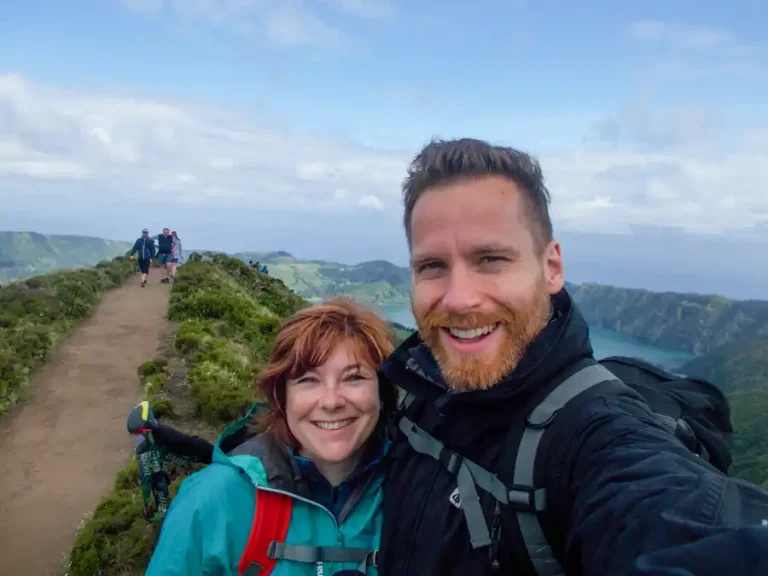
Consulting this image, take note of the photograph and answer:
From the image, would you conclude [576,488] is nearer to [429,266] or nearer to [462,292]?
[462,292]

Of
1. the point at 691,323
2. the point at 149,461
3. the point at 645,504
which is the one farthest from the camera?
the point at 691,323

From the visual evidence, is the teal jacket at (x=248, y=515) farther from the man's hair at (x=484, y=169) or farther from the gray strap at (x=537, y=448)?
the man's hair at (x=484, y=169)

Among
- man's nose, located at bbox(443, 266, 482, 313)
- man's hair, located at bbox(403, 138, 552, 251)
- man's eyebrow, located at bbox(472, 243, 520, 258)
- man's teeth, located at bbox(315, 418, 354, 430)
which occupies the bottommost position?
man's teeth, located at bbox(315, 418, 354, 430)

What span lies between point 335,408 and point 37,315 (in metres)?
16.2

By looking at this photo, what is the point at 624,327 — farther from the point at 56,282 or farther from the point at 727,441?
the point at 727,441

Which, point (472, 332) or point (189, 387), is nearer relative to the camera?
point (472, 332)

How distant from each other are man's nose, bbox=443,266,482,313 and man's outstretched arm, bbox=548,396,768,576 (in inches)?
22.6

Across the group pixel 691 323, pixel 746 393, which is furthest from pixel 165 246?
pixel 691 323

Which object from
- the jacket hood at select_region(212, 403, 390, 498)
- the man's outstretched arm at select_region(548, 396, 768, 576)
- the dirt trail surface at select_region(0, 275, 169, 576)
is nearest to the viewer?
the man's outstretched arm at select_region(548, 396, 768, 576)

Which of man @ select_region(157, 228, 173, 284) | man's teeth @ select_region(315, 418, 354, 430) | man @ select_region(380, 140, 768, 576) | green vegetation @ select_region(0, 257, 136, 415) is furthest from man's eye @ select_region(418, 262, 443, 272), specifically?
man @ select_region(157, 228, 173, 284)

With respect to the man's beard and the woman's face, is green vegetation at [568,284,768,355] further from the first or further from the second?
the man's beard

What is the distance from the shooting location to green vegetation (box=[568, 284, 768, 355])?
4531 cm

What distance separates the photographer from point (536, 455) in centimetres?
164

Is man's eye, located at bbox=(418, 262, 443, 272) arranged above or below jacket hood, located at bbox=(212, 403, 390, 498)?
above
